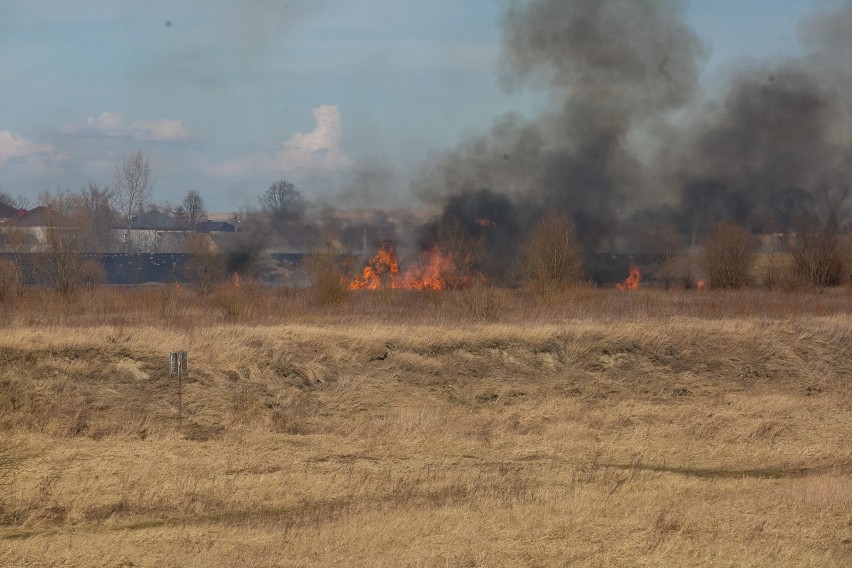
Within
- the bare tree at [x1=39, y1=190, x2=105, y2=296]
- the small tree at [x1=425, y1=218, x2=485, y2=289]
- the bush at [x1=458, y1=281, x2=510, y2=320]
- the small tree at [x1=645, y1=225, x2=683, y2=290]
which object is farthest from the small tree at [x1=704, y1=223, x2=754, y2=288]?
the bare tree at [x1=39, y1=190, x2=105, y2=296]

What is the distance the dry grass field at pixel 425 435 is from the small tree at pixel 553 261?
2578mm

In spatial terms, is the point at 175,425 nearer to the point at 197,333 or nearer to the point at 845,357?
the point at 197,333

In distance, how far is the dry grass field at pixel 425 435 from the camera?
10.2m

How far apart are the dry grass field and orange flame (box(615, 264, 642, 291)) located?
16.2m

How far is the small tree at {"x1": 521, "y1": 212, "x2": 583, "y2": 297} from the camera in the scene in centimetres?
3384

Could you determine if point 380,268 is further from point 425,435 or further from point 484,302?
Answer: point 425,435

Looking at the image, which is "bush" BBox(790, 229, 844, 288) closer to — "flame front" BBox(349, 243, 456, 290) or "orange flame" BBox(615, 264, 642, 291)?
"orange flame" BBox(615, 264, 642, 291)

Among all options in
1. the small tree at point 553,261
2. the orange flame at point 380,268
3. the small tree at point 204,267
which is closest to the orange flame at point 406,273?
the orange flame at point 380,268

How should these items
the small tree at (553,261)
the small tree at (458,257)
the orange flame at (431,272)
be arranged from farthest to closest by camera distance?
the orange flame at (431,272)
the small tree at (458,257)
the small tree at (553,261)

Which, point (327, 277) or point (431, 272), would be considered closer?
point (327, 277)

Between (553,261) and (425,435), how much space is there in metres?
19.6

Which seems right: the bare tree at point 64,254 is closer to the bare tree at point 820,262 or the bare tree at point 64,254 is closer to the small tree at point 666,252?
the small tree at point 666,252

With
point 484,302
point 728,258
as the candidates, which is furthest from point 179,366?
point 728,258

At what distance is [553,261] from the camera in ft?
115
